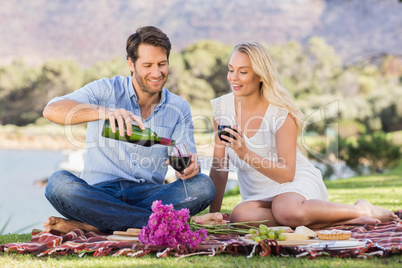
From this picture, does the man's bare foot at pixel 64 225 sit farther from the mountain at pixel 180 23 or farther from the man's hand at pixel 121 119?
the mountain at pixel 180 23

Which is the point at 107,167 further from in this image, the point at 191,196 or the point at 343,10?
the point at 343,10

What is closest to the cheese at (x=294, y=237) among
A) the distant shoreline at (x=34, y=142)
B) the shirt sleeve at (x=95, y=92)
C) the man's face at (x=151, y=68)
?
the man's face at (x=151, y=68)

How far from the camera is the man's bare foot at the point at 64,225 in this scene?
2.97m

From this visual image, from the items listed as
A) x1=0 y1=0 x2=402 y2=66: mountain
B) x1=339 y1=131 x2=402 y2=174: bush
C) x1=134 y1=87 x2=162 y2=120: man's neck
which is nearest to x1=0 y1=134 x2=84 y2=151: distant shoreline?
x1=339 y1=131 x2=402 y2=174: bush

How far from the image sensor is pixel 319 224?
10.5 feet

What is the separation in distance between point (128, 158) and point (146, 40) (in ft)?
2.74

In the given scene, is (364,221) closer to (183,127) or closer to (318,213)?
(318,213)

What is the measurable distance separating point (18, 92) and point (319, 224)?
24100 mm

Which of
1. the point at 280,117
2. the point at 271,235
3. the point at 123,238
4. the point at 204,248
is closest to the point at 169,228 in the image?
the point at 204,248

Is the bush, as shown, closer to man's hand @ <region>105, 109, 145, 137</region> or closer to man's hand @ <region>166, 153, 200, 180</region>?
man's hand @ <region>166, 153, 200, 180</region>

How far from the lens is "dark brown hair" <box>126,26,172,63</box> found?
3500mm

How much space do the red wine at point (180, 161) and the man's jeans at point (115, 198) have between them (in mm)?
265

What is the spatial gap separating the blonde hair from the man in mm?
585

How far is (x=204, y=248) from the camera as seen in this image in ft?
8.39
